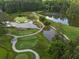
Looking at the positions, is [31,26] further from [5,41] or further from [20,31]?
[5,41]

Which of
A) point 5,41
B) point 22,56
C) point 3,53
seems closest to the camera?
point 22,56

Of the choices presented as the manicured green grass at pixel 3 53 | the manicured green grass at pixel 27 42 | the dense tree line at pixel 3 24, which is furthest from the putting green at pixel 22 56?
the dense tree line at pixel 3 24

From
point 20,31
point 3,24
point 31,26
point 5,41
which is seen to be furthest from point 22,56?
point 3,24

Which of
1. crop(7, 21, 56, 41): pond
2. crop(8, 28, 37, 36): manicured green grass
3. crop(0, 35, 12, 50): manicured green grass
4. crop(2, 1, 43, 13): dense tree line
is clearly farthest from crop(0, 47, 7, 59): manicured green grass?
crop(2, 1, 43, 13): dense tree line

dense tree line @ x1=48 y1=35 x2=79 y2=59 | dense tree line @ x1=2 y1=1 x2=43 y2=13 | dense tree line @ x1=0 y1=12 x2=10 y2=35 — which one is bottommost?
dense tree line @ x1=2 y1=1 x2=43 y2=13

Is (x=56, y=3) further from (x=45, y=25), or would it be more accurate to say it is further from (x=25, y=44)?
(x=25, y=44)

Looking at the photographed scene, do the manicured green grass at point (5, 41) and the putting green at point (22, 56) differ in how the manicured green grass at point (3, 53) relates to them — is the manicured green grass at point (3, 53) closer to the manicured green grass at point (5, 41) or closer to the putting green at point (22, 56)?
the manicured green grass at point (5, 41)

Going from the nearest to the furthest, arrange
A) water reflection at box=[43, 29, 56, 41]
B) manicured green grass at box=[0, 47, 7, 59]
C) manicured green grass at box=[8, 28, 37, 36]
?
manicured green grass at box=[0, 47, 7, 59]
water reflection at box=[43, 29, 56, 41]
manicured green grass at box=[8, 28, 37, 36]

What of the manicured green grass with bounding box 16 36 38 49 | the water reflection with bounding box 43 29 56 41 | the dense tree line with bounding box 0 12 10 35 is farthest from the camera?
the dense tree line with bounding box 0 12 10 35

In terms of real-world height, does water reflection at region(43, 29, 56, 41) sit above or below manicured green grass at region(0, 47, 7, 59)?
below

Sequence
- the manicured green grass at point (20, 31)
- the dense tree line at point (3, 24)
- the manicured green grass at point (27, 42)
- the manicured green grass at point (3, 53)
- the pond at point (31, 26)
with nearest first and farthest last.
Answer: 1. the manicured green grass at point (3, 53)
2. the manicured green grass at point (27, 42)
3. the pond at point (31, 26)
4. the dense tree line at point (3, 24)
5. the manicured green grass at point (20, 31)

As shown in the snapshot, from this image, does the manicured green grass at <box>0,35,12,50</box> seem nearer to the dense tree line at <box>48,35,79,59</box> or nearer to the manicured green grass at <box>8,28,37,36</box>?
the manicured green grass at <box>8,28,37,36</box>
